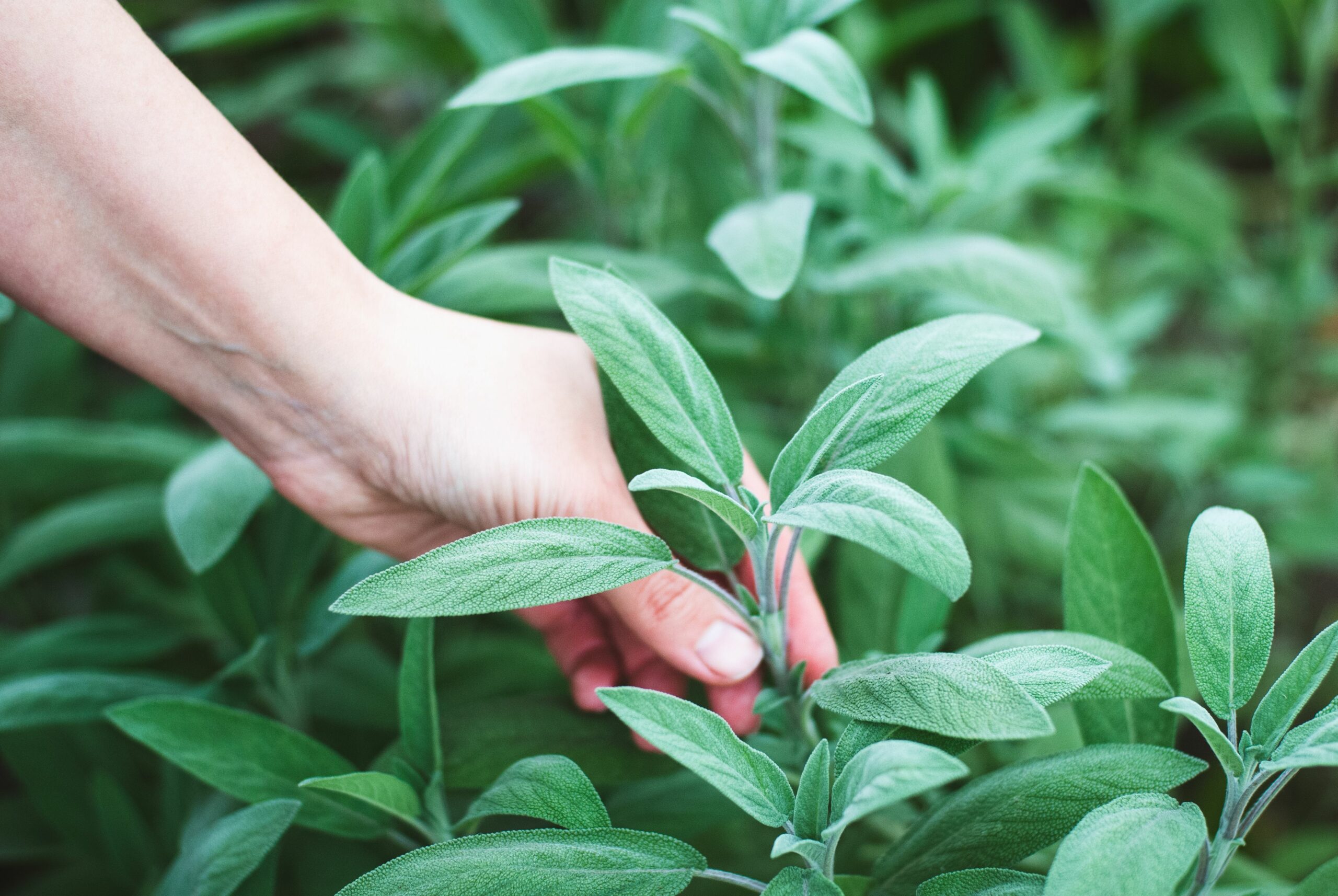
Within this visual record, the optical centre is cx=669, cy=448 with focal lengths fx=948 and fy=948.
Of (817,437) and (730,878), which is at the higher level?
(817,437)

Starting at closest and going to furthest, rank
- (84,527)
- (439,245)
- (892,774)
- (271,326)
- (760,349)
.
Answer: (892,774) < (271,326) < (439,245) < (84,527) < (760,349)

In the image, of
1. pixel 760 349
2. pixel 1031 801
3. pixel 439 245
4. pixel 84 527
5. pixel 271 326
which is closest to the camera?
pixel 1031 801

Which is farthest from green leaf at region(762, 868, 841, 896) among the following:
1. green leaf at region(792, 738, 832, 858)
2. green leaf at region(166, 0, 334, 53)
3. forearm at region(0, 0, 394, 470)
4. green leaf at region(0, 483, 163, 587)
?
green leaf at region(166, 0, 334, 53)

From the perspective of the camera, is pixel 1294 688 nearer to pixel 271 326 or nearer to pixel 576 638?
pixel 576 638

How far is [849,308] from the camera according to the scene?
1.06 m

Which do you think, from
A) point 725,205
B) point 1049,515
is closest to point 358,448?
point 725,205

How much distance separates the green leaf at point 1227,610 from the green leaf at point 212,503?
587 mm

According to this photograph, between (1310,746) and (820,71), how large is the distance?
48cm

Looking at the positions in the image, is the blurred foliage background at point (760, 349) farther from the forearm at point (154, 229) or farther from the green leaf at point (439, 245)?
the forearm at point (154, 229)

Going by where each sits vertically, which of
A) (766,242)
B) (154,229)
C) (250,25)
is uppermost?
(250,25)

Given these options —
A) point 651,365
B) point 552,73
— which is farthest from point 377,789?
point 552,73

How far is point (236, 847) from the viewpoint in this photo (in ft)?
1.84

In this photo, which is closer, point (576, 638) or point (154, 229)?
point (154, 229)

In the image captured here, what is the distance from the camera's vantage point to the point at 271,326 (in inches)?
24.1
